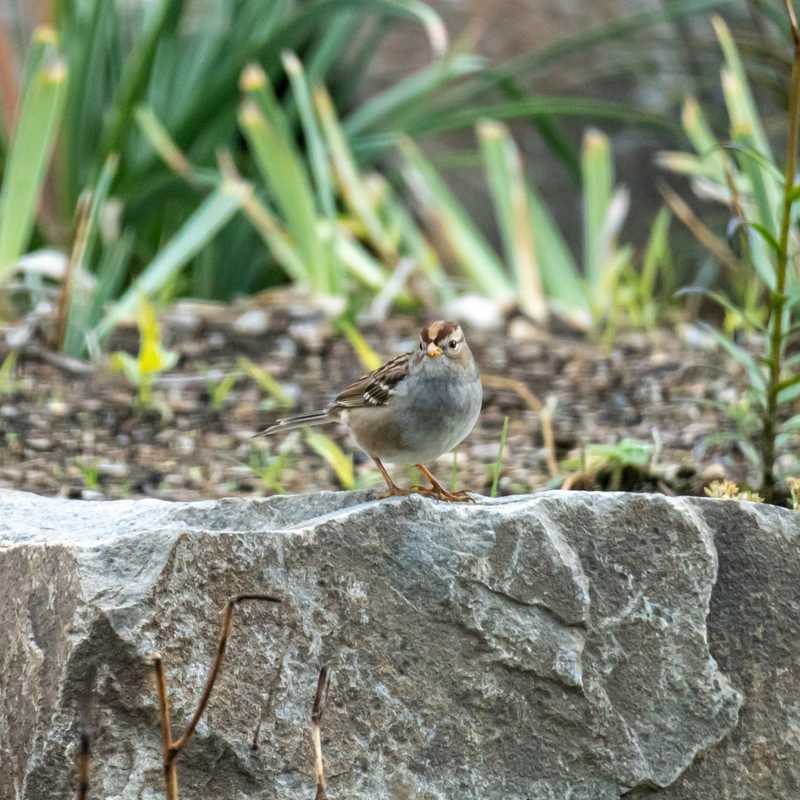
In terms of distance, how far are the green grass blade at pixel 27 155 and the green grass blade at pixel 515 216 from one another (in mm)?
1940

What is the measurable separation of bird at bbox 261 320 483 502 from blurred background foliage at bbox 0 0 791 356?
187cm

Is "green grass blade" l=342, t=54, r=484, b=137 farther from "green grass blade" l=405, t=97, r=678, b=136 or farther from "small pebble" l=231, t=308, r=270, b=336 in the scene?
"small pebble" l=231, t=308, r=270, b=336

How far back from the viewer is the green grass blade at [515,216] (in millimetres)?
6145

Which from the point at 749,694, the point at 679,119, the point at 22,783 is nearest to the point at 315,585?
the point at 22,783

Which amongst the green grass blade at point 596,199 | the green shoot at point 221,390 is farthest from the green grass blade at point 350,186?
the green shoot at point 221,390

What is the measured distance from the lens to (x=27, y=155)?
532 cm

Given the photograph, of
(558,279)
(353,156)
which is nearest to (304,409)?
(558,279)

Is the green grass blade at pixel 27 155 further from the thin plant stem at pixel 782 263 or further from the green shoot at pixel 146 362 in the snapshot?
the thin plant stem at pixel 782 263

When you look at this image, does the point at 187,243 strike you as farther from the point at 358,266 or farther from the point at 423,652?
the point at 423,652

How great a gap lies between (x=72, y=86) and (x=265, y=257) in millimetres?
1267

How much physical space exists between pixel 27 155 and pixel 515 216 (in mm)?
2088

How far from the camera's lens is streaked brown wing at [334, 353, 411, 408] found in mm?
3428

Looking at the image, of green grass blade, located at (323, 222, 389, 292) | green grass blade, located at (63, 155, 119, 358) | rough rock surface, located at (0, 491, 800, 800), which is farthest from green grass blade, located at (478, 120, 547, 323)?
rough rock surface, located at (0, 491, 800, 800)

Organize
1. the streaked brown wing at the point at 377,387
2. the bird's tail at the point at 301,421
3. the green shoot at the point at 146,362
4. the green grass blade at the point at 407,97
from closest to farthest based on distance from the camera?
the streaked brown wing at the point at 377,387 → the bird's tail at the point at 301,421 → the green shoot at the point at 146,362 → the green grass blade at the point at 407,97
